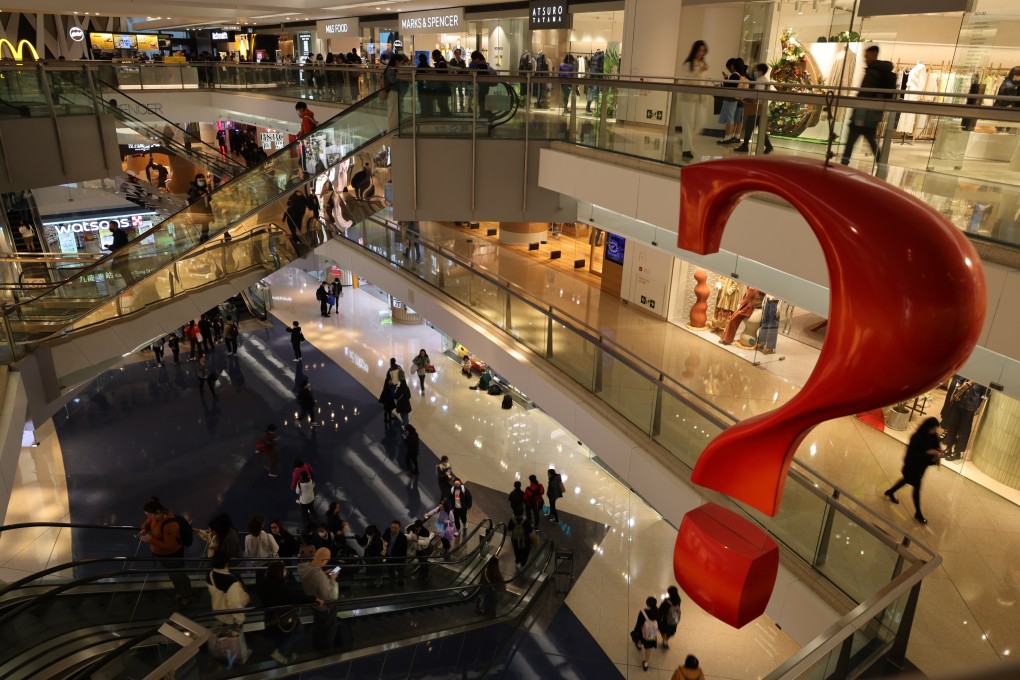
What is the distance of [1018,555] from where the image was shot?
788cm

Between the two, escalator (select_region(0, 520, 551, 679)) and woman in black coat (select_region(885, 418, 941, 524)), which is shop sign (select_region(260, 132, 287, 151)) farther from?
woman in black coat (select_region(885, 418, 941, 524))

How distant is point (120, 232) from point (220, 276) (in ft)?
24.1

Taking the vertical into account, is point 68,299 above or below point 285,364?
above

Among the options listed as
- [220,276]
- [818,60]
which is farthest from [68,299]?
[818,60]

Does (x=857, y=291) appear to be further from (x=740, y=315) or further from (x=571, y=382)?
(x=740, y=315)

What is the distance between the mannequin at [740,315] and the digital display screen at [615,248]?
3549 millimetres

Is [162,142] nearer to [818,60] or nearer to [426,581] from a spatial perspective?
[426,581]

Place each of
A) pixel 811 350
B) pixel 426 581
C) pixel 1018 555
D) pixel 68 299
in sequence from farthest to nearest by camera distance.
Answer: pixel 811 350
pixel 426 581
pixel 68 299
pixel 1018 555

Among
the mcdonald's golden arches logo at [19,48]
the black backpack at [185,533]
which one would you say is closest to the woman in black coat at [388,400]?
the black backpack at [185,533]

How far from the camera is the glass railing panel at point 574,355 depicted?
34.5 ft

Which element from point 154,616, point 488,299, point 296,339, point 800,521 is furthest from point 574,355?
point 296,339

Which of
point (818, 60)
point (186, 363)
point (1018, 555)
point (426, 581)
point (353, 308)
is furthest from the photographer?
point (353, 308)

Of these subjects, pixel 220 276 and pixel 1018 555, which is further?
pixel 220 276

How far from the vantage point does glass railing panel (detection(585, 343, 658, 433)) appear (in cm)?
929
